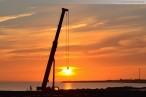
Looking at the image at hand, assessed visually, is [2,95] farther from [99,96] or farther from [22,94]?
[99,96]

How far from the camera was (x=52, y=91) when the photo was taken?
6581 cm

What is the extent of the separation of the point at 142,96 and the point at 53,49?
15408 millimetres

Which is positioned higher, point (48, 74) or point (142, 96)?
point (48, 74)

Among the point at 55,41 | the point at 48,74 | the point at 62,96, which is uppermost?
the point at 55,41

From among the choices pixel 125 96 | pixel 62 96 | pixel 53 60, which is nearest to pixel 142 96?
pixel 125 96

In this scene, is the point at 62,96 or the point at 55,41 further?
the point at 55,41

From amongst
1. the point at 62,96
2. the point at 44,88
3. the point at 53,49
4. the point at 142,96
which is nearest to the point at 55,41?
the point at 53,49

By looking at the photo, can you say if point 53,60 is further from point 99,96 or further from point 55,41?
point 99,96

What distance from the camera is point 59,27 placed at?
68.4 meters

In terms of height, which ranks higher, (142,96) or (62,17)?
(62,17)

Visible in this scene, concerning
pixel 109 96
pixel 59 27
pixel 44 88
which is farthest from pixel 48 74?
pixel 109 96

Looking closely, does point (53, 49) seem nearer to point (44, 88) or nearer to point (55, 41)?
point (55, 41)

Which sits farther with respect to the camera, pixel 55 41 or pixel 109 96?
pixel 55 41

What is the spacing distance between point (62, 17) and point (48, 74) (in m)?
9.01
